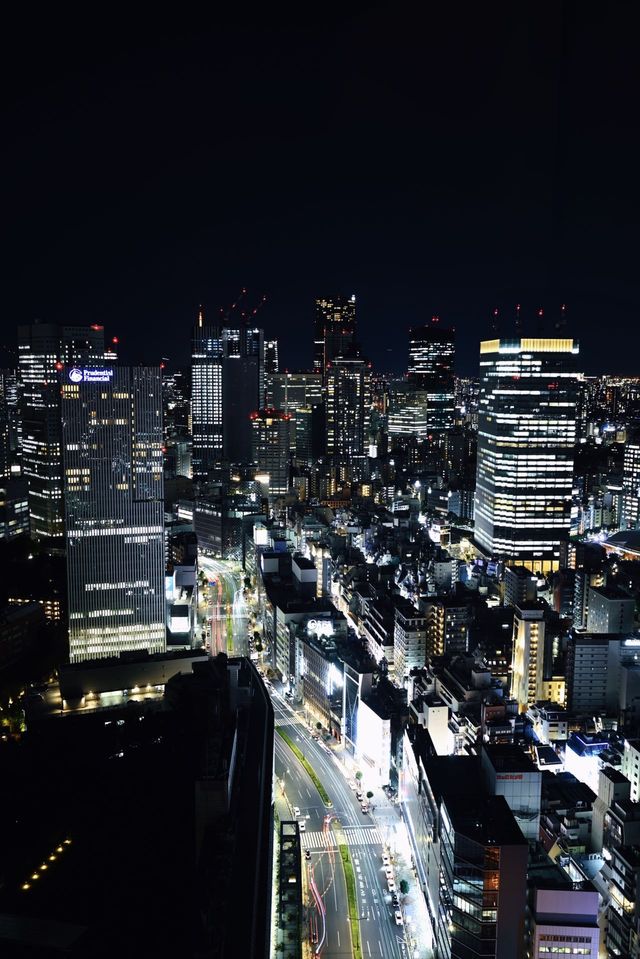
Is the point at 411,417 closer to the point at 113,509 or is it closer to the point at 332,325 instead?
the point at 332,325

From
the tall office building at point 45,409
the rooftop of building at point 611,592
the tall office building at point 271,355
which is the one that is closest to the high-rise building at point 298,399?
the tall office building at point 271,355

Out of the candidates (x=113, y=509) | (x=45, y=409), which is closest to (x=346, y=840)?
(x=113, y=509)

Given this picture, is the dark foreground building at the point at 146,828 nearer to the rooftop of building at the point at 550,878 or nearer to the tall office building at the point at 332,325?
the rooftop of building at the point at 550,878

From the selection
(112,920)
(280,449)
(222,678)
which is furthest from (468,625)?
(280,449)

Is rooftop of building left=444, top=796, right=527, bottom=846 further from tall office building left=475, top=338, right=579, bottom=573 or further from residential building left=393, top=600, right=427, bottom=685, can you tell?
tall office building left=475, top=338, right=579, bottom=573

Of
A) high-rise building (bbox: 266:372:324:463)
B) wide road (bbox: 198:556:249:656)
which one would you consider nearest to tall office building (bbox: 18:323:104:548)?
wide road (bbox: 198:556:249:656)
